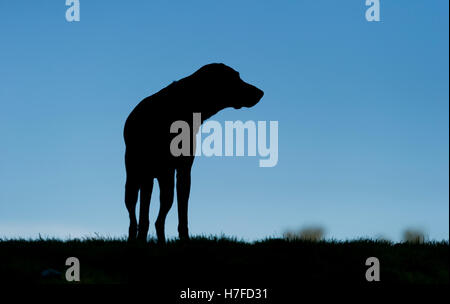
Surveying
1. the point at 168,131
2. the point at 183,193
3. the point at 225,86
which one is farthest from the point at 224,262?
the point at 225,86

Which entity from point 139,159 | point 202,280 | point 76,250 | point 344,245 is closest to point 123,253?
point 76,250

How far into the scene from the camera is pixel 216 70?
1192cm

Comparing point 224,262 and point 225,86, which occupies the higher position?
point 225,86

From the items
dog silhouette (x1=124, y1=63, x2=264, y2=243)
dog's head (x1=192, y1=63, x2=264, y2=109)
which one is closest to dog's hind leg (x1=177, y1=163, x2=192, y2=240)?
dog silhouette (x1=124, y1=63, x2=264, y2=243)

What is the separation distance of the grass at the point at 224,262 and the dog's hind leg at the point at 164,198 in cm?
78

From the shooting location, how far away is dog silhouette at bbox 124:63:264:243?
37.5ft

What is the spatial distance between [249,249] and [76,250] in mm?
2533

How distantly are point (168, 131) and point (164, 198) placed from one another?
1095 millimetres

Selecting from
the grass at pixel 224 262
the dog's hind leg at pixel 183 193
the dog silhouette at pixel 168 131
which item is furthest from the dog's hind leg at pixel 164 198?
the grass at pixel 224 262

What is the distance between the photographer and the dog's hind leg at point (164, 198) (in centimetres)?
1141

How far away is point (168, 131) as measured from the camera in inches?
453

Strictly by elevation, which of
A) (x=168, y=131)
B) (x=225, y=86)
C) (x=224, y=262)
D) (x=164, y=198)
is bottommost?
(x=224, y=262)

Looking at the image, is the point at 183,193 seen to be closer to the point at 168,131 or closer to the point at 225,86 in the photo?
the point at 168,131
